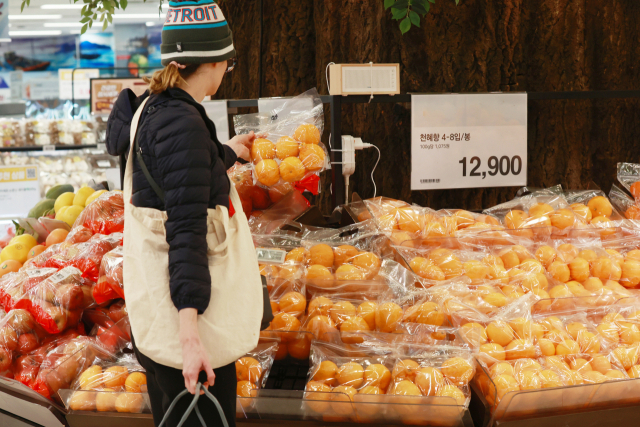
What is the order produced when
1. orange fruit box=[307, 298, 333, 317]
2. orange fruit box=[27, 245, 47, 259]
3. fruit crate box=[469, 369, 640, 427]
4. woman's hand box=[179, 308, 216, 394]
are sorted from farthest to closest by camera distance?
orange fruit box=[27, 245, 47, 259] < orange fruit box=[307, 298, 333, 317] < fruit crate box=[469, 369, 640, 427] < woman's hand box=[179, 308, 216, 394]

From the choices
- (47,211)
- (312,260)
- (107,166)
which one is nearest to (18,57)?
(107,166)

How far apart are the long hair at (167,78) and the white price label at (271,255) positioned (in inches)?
31.3

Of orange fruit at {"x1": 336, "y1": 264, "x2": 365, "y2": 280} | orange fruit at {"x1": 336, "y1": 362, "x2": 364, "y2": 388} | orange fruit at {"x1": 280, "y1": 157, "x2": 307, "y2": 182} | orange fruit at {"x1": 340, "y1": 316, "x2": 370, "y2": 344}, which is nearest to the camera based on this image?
orange fruit at {"x1": 336, "y1": 362, "x2": 364, "y2": 388}

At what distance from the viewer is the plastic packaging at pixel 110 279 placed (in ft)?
5.86

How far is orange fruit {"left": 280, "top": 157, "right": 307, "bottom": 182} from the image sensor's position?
77.4 inches

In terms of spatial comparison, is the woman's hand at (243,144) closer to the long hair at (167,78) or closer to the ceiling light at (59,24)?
the long hair at (167,78)

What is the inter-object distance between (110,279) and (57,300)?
189 millimetres

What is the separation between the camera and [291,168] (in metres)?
1.97

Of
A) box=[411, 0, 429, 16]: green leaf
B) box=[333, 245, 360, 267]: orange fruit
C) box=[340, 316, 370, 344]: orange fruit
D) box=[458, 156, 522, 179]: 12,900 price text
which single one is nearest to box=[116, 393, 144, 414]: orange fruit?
box=[340, 316, 370, 344]: orange fruit

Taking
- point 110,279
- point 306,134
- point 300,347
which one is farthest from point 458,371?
point 110,279

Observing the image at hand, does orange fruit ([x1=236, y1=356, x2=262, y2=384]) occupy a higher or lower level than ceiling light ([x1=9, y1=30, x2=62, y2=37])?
lower

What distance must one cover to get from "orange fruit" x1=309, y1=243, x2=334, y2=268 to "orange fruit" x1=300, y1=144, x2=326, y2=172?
30 centimetres

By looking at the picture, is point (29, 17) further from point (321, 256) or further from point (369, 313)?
point (369, 313)

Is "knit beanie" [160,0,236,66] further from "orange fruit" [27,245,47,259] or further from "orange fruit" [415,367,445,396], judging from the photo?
"orange fruit" [27,245,47,259]
